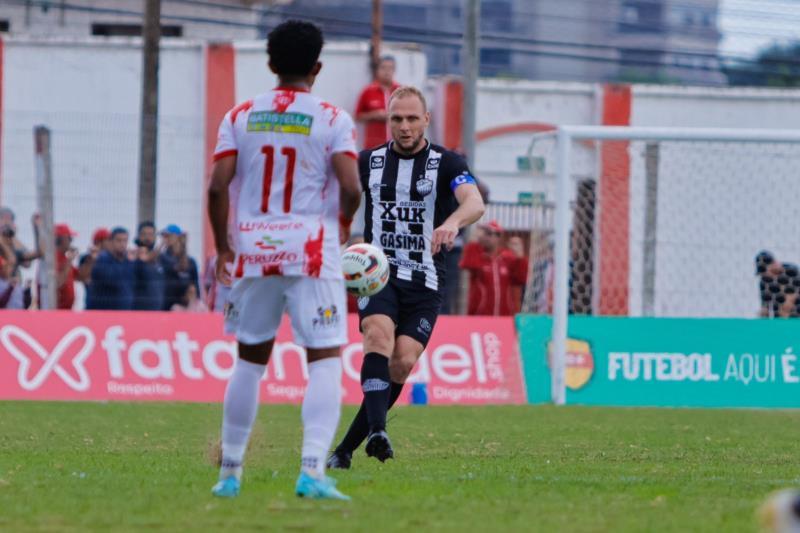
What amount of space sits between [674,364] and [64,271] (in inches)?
292

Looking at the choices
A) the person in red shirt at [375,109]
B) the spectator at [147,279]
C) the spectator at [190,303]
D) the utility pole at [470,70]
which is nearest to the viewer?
the spectator at [147,279]

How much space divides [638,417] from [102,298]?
22.7 ft

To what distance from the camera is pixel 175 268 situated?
1967 centimetres

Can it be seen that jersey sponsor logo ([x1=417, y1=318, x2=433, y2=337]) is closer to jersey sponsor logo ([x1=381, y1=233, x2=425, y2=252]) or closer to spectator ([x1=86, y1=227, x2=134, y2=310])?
jersey sponsor logo ([x1=381, y1=233, x2=425, y2=252])

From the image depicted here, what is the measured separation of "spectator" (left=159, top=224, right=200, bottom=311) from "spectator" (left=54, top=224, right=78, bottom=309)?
115 centimetres

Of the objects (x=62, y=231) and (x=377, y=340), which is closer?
(x=377, y=340)

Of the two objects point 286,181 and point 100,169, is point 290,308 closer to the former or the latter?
point 286,181

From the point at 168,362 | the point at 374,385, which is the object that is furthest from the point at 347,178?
the point at 168,362

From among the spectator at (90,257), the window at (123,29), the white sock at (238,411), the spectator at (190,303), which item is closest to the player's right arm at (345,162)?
the white sock at (238,411)

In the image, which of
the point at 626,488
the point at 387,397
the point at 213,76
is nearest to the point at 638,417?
the point at 387,397

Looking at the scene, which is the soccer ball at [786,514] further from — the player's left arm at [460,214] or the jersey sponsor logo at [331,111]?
the player's left arm at [460,214]

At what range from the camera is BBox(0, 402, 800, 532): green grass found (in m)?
6.35

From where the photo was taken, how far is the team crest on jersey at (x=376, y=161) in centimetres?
968

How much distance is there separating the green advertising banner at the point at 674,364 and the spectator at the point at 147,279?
4.34 m
